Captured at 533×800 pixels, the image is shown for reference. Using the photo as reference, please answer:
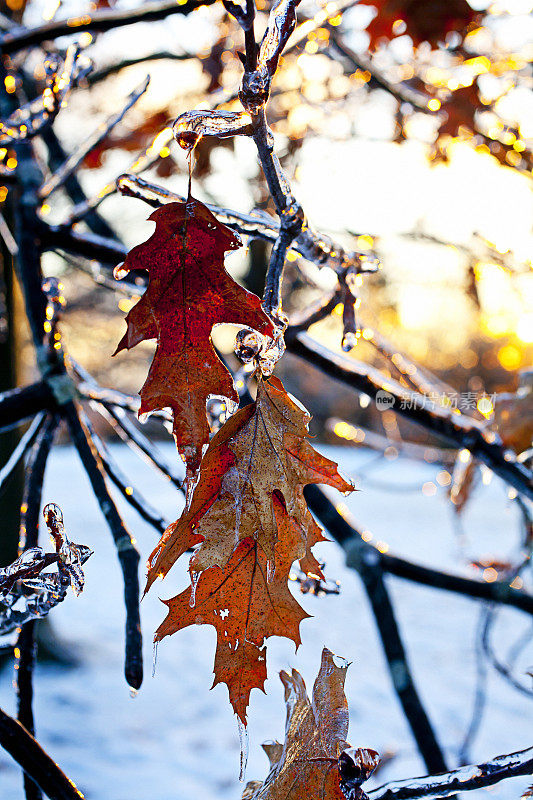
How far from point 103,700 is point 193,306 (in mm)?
3117

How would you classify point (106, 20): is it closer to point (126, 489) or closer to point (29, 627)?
point (126, 489)

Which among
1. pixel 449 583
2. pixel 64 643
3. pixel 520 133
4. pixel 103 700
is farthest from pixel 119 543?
pixel 64 643

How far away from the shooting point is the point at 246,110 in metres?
0.44

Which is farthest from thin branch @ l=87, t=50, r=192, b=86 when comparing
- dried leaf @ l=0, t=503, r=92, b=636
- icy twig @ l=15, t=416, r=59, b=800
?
dried leaf @ l=0, t=503, r=92, b=636

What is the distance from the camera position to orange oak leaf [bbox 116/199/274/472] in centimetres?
48

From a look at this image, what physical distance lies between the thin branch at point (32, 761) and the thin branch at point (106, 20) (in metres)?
1.04

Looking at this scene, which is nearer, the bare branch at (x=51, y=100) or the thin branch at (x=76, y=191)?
the bare branch at (x=51, y=100)

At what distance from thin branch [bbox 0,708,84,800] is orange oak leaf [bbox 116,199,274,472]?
350mm

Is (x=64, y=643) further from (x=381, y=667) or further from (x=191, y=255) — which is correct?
(x=191, y=255)

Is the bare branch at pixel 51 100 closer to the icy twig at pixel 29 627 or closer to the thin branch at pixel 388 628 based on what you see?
the icy twig at pixel 29 627

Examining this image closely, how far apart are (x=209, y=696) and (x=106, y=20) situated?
3.15 meters

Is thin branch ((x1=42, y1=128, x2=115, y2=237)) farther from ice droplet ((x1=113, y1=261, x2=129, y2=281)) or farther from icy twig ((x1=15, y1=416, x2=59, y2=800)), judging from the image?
ice droplet ((x1=113, y1=261, x2=129, y2=281))

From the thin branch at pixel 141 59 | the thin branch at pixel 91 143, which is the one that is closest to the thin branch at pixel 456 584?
the thin branch at pixel 91 143

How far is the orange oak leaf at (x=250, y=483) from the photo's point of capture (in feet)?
1.53
